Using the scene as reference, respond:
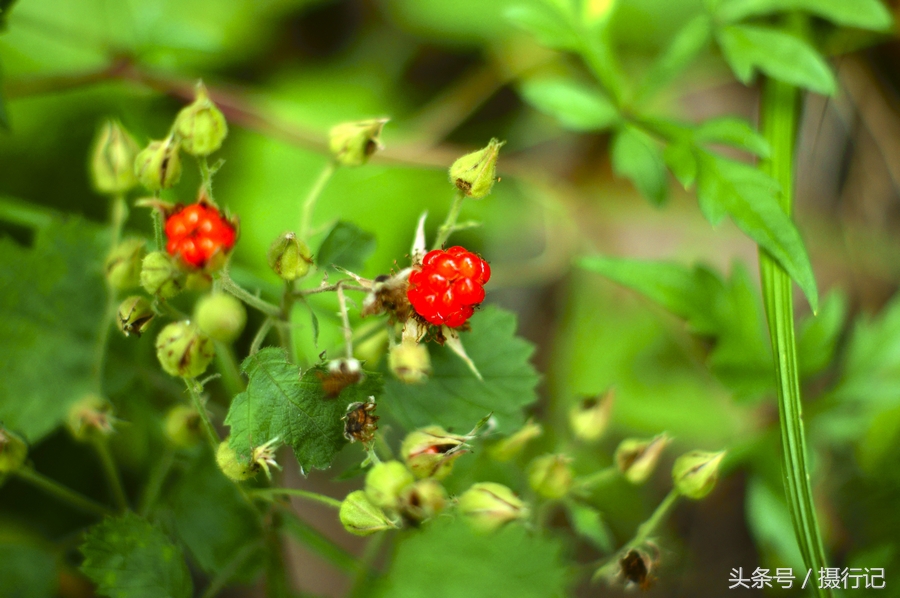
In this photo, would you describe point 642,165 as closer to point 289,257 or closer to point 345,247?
point 345,247

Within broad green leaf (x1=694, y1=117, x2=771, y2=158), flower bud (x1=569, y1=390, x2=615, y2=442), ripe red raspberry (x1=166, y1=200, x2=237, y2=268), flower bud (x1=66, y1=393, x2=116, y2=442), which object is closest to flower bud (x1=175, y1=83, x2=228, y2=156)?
ripe red raspberry (x1=166, y1=200, x2=237, y2=268)

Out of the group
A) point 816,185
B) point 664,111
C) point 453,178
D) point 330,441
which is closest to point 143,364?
point 330,441

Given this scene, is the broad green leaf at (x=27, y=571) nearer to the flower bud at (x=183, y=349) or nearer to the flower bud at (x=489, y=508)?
the flower bud at (x=183, y=349)

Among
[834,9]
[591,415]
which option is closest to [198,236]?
[591,415]

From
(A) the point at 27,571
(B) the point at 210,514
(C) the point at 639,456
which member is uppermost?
(C) the point at 639,456

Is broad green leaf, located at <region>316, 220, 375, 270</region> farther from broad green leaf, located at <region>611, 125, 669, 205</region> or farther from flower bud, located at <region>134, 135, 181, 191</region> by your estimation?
broad green leaf, located at <region>611, 125, 669, 205</region>

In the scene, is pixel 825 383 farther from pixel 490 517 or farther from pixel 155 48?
pixel 155 48
